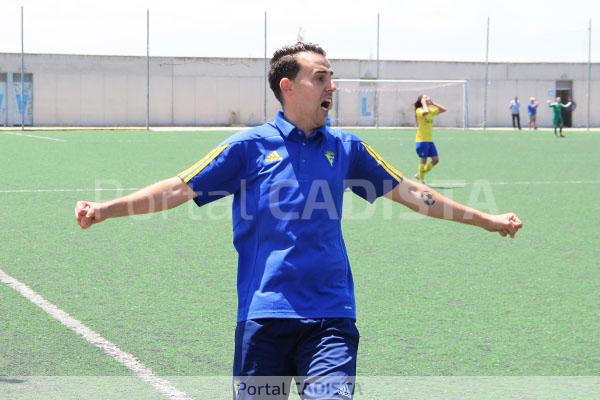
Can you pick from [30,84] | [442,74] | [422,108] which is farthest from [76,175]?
[442,74]

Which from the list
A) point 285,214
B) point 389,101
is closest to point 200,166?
point 285,214

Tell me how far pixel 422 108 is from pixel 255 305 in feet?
51.6

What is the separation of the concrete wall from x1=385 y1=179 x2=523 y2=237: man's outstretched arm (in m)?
47.2

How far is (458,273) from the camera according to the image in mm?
9492

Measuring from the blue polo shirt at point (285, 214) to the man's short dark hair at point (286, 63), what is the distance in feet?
0.52

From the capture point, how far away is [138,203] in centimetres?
385

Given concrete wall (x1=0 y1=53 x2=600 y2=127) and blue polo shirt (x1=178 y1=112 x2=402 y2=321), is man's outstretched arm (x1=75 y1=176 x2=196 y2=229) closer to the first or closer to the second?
blue polo shirt (x1=178 y1=112 x2=402 y2=321)

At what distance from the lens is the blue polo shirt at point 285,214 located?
3746mm

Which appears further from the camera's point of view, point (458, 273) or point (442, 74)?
point (442, 74)

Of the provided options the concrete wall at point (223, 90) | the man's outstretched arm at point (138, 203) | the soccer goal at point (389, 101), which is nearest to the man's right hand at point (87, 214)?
Answer: the man's outstretched arm at point (138, 203)

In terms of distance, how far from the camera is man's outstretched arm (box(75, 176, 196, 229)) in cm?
379

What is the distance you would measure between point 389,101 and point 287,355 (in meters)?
52.6

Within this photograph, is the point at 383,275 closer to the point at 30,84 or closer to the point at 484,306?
the point at 484,306

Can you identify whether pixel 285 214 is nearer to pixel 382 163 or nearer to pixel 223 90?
pixel 382 163
